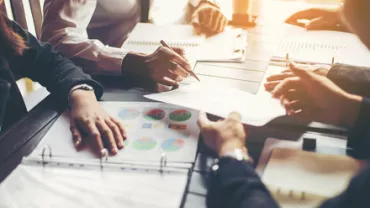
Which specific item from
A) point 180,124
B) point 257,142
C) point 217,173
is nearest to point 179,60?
point 180,124

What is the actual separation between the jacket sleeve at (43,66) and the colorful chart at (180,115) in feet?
0.88

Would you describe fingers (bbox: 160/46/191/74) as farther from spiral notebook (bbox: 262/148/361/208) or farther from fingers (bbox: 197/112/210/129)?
spiral notebook (bbox: 262/148/361/208)

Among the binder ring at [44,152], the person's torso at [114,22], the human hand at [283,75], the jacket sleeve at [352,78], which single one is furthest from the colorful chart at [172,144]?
the person's torso at [114,22]

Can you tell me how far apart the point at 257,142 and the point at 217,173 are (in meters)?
0.17

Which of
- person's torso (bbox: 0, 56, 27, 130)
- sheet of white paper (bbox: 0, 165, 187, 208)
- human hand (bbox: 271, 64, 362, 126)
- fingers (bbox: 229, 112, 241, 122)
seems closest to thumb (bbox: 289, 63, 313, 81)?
human hand (bbox: 271, 64, 362, 126)

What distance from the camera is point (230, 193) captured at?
75cm

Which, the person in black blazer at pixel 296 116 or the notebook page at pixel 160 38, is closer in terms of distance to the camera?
the person in black blazer at pixel 296 116

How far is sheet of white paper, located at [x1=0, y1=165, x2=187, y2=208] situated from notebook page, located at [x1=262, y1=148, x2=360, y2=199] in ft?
0.57

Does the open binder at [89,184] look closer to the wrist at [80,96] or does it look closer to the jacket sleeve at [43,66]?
the wrist at [80,96]

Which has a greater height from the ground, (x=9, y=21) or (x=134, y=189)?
(x=9, y=21)

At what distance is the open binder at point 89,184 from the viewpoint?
0.76 metres

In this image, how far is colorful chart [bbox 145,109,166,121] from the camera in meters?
1.03

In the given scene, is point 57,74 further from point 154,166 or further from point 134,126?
point 154,166

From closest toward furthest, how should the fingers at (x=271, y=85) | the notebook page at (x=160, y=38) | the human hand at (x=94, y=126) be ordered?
the human hand at (x=94, y=126)
the fingers at (x=271, y=85)
the notebook page at (x=160, y=38)
